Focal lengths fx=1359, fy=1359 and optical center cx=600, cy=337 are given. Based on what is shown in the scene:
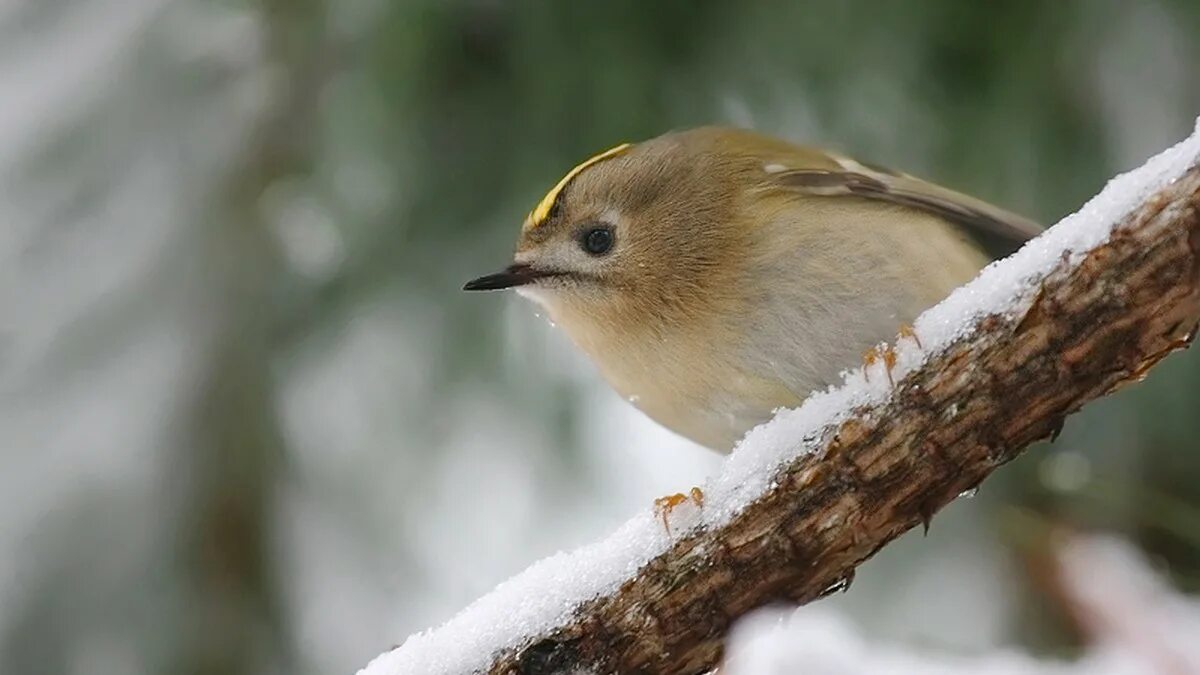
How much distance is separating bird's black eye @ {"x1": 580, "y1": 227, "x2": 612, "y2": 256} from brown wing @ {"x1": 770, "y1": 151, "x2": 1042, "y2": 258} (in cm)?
18

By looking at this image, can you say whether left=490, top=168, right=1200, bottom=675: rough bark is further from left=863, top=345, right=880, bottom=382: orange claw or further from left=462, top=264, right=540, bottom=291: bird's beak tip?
left=462, top=264, right=540, bottom=291: bird's beak tip

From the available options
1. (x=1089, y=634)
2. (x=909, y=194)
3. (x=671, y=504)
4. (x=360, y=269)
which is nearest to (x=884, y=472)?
(x=671, y=504)

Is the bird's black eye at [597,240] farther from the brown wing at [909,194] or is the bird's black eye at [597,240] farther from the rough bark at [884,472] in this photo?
the rough bark at [884,472]

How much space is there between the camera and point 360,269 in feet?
5.67

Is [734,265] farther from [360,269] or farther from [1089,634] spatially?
[360,269]

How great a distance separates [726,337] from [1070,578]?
377 millimetres

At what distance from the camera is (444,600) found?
1.85 meters

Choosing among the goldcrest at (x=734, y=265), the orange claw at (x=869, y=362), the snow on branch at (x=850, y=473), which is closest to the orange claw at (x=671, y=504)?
the snow on branch at (x=850, y=473)

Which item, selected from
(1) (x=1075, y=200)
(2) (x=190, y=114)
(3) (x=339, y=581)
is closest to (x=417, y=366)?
(3) (x=339, y=581)

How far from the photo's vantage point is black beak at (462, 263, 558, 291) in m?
1.28

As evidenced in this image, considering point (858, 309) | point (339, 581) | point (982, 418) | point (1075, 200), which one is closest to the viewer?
point (982, 418)

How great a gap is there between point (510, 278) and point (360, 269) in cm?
48

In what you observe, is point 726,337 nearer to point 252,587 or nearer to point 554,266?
point 554,266

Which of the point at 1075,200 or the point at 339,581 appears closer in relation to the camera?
the point at 1075,200
